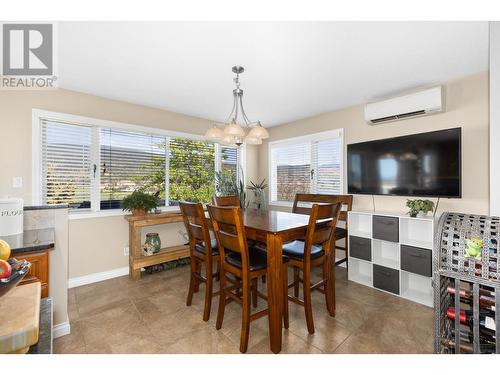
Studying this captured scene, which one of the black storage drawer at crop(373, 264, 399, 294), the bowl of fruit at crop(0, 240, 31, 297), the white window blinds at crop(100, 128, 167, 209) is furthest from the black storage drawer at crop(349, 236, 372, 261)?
the bowl of fruit at crop(0, 240, 31, 297)

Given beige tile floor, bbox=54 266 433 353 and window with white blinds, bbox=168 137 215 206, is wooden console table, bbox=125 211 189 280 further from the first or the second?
window with white blinds, bbox=168 137 215 206

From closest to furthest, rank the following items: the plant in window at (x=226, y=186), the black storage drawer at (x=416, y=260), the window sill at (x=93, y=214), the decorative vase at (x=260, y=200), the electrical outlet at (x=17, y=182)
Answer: the black storage drawer at (x=416, y=260) → the electrical outlet at (x=17, y=182) → the window sill at (x=93, y=214) → the plant in window at (x=226, y=186) → the decorative vase at (x=260, y=200)

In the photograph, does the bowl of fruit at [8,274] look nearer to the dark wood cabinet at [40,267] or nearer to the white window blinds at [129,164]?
the dark wood cabinet at [40,267]

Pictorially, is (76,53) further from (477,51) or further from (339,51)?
(477,51)

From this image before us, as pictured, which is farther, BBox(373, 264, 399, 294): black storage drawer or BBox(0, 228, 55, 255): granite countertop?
BBox(373, 264, 399, 294): black storage drawer

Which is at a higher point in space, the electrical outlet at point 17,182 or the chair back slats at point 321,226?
the electrical outlet at point 17,182

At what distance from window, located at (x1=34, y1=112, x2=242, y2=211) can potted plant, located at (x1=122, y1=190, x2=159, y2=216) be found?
Answer: 30 cm

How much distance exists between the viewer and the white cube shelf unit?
2371mm

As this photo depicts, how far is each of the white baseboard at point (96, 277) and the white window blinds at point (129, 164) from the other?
0.88m

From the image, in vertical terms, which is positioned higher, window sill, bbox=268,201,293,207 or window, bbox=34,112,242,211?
window, bbox=34,112,242,211

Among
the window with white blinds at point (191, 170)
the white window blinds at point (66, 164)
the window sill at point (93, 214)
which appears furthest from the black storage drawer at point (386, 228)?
the white window blinds at point (66, 164)

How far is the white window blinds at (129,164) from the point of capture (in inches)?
121

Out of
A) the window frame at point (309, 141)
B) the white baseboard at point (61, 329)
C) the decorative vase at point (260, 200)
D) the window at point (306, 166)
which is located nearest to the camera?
the white baseboard at point (61, 329)

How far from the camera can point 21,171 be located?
8.12ft
